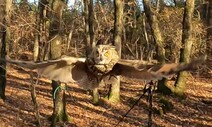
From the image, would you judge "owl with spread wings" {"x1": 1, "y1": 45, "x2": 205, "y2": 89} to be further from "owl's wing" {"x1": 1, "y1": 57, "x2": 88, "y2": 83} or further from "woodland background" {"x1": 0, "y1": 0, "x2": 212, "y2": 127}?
"woodland background" {"x1": 0, "y1": 0, "x2": 212, "y2": 127}

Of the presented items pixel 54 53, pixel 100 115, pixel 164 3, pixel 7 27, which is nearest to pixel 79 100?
pixel 100 115

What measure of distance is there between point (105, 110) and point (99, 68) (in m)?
11.9

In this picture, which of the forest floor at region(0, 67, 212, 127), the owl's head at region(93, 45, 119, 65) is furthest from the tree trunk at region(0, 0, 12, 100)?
the owl's head at region(93, 45, 119, 65)

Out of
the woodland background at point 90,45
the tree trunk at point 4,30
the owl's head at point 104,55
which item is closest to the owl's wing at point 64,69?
the owl's head at point 104,55

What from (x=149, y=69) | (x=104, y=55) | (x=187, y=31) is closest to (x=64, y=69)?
(x=104, y=55)

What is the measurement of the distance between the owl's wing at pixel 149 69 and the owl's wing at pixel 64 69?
0.37 m

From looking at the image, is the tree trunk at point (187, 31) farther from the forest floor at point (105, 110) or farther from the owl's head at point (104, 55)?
the owl's head at point (104, 55)

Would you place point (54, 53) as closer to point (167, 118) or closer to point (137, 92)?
point (167, 118)

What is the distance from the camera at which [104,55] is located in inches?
140

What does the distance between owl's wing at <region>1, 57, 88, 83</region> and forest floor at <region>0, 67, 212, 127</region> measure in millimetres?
8353

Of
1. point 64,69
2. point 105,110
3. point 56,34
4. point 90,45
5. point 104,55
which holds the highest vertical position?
point 56,34

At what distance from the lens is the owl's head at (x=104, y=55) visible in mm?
3541

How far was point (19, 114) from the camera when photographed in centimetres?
1349

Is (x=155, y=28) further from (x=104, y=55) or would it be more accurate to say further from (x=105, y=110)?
(x=104, y=55)
